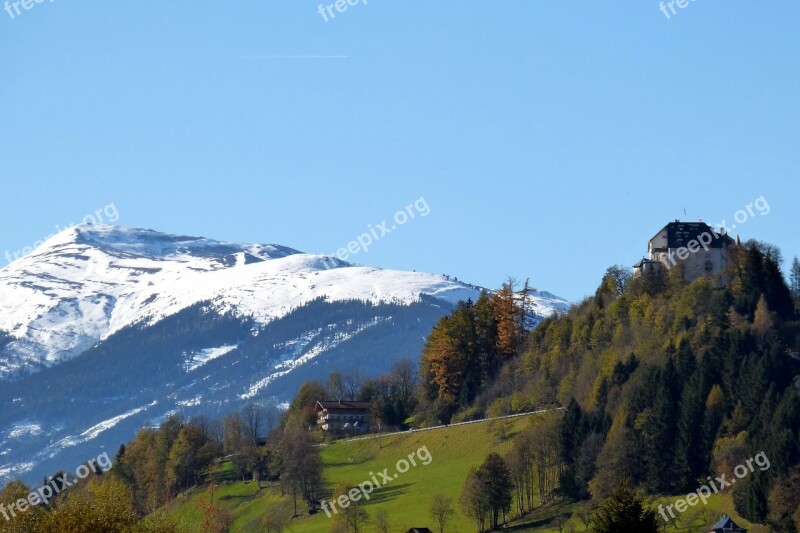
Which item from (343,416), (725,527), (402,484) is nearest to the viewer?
(725,527)

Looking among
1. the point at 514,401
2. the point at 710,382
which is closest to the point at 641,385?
the point at 710,382

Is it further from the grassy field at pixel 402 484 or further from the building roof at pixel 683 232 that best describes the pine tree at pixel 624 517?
the building roof at pixel 683 232

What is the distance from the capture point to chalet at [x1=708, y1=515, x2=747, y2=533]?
99.2 m

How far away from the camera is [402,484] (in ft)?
422

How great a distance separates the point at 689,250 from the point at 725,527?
4920 cm

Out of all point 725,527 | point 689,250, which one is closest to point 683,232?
point 689,250

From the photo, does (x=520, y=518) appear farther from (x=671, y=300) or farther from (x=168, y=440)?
(x=168, y=440)

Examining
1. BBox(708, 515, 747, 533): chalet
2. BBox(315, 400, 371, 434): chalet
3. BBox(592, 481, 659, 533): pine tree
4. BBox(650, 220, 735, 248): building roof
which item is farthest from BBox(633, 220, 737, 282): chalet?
BBox(592, 481, 659, 533): pine tree

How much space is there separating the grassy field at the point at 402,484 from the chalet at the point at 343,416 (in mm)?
7248

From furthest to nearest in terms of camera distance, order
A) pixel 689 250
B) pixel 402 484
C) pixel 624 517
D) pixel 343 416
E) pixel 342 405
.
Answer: pixel 342 405, pixel 343 416, pixel 689 250, pixel 402 484, pixel 624 517

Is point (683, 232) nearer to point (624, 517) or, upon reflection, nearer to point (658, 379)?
point (658, 379)

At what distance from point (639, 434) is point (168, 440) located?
188 feet

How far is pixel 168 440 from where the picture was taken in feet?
522

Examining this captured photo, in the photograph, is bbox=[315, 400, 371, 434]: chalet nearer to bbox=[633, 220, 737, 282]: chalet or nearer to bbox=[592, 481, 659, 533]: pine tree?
bbox=[633, 220, 737, 282]: chalet
